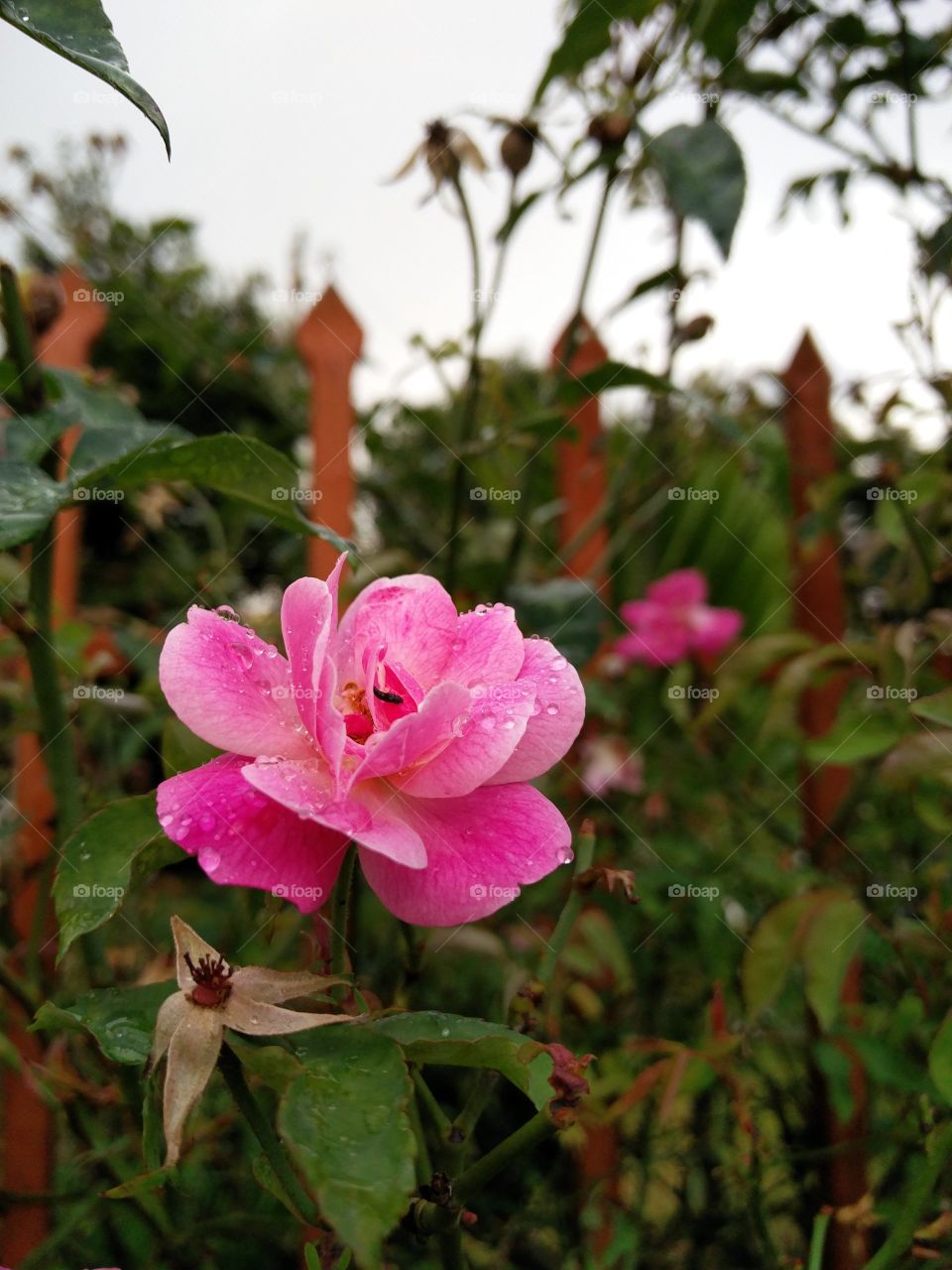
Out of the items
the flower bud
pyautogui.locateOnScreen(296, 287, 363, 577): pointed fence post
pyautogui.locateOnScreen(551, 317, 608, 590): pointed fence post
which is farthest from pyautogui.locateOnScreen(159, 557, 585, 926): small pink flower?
pyautogui.locateOnScreen(551, 317, 608, 590): pointed fence post

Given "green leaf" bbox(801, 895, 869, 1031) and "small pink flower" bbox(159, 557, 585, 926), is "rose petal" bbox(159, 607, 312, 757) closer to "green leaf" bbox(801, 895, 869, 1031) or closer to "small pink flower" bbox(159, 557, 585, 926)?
"small pink flower" bbox(159, 557, 585, 926)

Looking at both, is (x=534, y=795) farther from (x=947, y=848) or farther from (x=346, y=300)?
(x=346, y=300)

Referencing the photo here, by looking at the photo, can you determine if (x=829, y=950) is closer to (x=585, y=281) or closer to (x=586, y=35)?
(x=585, y=281)

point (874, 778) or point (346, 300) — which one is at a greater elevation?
point (346, 300)

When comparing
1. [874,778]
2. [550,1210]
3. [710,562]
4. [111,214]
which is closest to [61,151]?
[111,214]

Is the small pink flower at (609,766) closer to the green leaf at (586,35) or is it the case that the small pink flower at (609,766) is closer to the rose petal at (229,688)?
the green leaf at (586,35)

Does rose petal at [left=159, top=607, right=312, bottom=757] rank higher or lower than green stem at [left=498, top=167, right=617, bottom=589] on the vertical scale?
lower

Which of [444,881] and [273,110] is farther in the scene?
[273,110]
